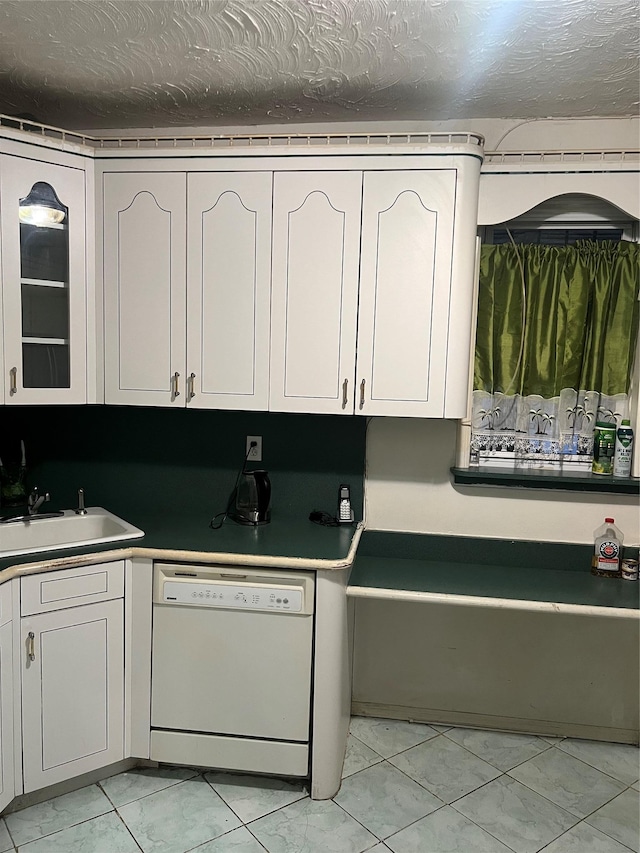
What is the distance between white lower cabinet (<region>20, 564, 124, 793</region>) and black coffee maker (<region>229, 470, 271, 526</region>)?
58 centimetres

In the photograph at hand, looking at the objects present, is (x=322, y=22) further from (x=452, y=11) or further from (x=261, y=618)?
(x=261, y=618)

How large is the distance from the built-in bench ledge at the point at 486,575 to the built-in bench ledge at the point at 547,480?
0.76 feet

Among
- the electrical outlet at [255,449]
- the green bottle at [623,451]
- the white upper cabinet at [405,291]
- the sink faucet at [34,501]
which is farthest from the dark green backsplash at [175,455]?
the green bottle at [623,451]

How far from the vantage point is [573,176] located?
7.89 ft

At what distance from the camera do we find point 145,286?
2.48 meters

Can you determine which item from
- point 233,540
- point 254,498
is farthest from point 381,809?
point 254,498

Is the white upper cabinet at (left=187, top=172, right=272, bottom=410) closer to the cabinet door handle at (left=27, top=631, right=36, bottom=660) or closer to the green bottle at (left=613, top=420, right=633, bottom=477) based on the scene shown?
the cabinet door handle at (left=27, top=631, right=36, bottom=660)

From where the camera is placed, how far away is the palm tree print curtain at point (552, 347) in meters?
2.58

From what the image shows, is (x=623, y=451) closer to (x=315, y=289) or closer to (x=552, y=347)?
(x=552, y=347)

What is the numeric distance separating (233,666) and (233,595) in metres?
0.26

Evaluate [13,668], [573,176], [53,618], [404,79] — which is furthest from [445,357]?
[13,668]

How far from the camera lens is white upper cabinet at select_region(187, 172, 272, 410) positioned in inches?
95.0

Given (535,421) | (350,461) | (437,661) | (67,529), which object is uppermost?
(535,421)

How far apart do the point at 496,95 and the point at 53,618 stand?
7.75 feet
